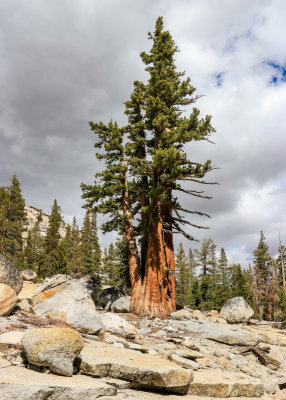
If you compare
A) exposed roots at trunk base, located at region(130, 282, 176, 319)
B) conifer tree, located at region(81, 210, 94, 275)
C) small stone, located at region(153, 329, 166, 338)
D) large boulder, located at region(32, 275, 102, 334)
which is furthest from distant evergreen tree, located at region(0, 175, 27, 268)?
small stone, located at region(153, 329, 166, 338)

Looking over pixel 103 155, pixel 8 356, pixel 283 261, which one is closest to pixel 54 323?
pixel 8 356

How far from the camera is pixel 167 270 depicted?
14.3 metres

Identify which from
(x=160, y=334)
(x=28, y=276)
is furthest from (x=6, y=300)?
(x=28, y=276)

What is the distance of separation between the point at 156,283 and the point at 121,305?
285cm

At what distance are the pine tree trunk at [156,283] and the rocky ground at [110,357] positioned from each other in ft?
5.44

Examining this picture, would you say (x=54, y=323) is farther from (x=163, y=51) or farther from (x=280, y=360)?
(x=163, y=51)

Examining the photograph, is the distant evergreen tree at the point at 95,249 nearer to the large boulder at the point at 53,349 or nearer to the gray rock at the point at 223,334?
the gray rock at the point at 223,334

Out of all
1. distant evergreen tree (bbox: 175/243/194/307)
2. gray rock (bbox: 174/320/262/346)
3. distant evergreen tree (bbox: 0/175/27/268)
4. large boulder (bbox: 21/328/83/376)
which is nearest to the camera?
large boulder (bbox: 21/328/83/376)

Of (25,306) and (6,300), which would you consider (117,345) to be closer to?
(6,300)

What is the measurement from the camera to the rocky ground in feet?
14.2

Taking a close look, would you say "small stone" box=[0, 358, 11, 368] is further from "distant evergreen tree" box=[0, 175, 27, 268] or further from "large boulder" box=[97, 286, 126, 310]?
"distant evergreen tree" box=[0, 175, 27, 268]

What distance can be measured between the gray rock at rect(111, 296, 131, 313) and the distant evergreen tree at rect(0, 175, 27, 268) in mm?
21414

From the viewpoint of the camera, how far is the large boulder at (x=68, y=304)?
8102 millimetres

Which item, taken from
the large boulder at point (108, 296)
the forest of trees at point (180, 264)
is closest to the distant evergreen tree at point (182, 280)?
the forest of trees at point (180, 264)
